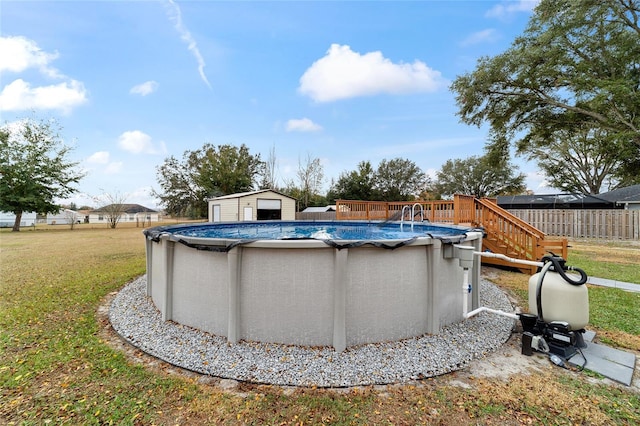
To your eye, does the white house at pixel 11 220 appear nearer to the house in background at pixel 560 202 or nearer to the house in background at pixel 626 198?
the house in background at pixel 560 202

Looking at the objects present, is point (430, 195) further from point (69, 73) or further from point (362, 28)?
point (69, 73)

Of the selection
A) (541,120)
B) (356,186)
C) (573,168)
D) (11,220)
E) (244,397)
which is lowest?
(244,397)

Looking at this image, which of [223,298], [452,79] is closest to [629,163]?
[452,79]

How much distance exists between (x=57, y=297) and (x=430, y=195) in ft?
108

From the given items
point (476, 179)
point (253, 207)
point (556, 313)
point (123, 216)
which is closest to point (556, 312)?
point (556, 313)

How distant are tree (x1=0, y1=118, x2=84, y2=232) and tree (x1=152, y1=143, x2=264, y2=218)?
8157mm

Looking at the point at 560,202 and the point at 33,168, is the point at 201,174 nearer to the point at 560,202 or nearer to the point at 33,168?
the point at 33,168

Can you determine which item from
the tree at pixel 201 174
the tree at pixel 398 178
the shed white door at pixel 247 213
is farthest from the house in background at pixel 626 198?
the tree at pixel 201 174

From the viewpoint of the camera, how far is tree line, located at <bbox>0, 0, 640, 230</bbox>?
10.2 metres

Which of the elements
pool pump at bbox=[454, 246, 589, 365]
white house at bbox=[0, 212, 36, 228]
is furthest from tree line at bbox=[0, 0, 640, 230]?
pool pump at bbox=[454, 246, 589, 365]

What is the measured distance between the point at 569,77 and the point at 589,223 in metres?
6.58

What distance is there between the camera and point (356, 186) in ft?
91.0

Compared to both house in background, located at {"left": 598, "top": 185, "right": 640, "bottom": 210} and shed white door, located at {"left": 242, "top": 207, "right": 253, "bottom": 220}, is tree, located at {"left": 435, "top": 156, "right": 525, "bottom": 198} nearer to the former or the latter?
house in background, located at {"left": 598, "top": 185, "right": 640, "bottom": 210}

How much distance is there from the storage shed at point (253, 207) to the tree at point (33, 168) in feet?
41.1
